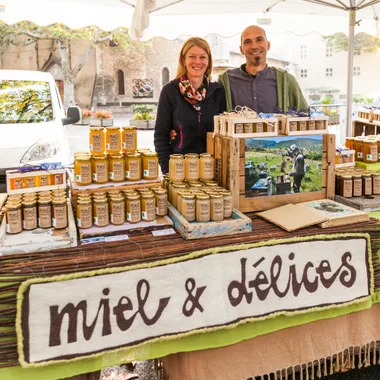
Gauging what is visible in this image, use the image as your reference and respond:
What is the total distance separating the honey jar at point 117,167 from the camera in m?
1.92

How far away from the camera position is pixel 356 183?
2.28 m

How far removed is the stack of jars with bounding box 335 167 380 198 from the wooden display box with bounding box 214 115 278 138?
51 cm

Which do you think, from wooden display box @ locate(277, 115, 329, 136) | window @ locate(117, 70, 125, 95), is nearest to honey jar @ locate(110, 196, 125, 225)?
wooden display box @ locate(277, 115, 329, 136)

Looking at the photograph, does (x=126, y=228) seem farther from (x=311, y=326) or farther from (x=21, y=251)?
(x=311, y=326)

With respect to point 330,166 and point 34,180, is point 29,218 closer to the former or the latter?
point 34,180

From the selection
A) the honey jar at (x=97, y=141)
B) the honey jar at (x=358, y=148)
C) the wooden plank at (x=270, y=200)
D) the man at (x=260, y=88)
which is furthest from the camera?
the man at (x=260, y=88)

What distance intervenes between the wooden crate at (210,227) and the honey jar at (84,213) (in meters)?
0.36

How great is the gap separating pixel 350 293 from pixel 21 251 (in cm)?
133

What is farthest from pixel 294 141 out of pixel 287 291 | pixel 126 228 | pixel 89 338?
pixel 89 338

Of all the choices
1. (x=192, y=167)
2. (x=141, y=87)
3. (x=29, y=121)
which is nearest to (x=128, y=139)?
(x=192, y=167)

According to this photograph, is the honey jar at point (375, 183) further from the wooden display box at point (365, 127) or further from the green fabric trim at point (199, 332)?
the wooden display box at point (365, 127)

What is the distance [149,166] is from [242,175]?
1.41 feet

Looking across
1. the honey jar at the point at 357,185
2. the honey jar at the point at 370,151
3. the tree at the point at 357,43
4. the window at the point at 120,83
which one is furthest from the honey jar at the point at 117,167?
the tree at the point at 357,43

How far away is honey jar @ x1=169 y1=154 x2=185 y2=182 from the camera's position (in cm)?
204
